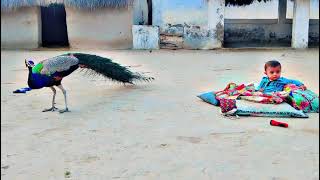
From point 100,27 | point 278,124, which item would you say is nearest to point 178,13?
point 100,27

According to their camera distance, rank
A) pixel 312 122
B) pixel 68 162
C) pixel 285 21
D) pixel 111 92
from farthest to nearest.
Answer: pixel 285 21 < pixel 111 92 < pixel 312 122 < pixel 68 162

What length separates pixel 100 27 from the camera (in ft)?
63.6

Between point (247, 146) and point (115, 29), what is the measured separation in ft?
49.5

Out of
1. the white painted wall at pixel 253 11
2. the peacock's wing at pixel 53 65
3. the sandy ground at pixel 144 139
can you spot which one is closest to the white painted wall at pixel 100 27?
the white painted wall at pixel 253 11

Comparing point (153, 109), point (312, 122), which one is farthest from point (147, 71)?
point (312, 122)

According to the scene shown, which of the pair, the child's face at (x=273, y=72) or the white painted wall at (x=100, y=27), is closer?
the child's face at (x=273, y=72)

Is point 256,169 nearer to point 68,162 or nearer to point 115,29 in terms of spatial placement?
point 68,162

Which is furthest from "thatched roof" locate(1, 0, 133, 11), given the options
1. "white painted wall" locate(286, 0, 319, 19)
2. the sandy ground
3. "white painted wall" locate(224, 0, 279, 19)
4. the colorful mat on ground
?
the colorful mat on ground

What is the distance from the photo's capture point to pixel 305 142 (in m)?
4.88

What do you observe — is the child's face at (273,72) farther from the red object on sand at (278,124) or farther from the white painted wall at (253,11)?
the white painted wall at (253,11)

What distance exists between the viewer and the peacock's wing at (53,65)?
257 inches

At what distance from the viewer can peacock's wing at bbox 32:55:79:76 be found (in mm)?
6527

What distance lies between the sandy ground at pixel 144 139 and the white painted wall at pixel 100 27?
1069 cm

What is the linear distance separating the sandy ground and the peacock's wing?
54 cm
